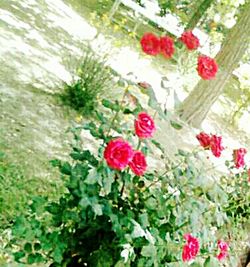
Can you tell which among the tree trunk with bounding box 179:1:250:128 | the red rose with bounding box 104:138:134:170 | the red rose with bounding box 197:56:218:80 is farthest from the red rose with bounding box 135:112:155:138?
the tree trunk with bounding box 179:1:250:128

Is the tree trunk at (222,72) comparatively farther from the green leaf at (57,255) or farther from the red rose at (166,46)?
the green leaf at (57,255)

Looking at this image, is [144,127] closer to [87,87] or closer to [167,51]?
[167,51]

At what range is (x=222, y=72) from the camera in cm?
705

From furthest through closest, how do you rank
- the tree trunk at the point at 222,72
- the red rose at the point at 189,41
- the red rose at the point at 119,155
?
the tree trunk at the point at 222,72
the red rose at the point at 189,41
the red rose at the point at 119,155

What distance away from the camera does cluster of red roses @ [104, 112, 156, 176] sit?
2.02 metres

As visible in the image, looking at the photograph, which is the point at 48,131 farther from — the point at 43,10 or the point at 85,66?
the point at 43,10

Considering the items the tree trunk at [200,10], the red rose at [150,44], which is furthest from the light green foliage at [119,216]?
the tree trunk at [200,10]

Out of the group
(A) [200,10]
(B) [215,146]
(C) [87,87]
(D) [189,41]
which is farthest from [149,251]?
(A) [200,10]

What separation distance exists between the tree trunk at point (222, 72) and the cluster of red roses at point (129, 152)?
5021 mm

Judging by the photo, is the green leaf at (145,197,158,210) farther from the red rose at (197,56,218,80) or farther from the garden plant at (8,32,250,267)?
the red rose at (197,56,218,80)

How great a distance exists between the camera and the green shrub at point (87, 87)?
539 centimetres

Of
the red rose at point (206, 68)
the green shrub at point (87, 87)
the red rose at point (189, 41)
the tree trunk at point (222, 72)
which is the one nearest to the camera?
the red rose at point (206, 68)

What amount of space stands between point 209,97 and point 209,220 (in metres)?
5.00

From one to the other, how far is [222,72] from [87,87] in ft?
7.87
